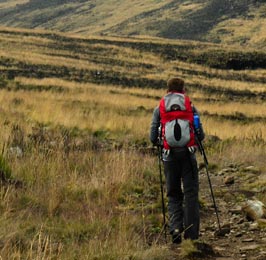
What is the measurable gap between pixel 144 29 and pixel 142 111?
313ft

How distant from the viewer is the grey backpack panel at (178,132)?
596 cm

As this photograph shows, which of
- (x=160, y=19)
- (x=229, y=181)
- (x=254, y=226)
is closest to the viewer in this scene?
(x=254, y=226)

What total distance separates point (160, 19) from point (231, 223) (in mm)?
119123

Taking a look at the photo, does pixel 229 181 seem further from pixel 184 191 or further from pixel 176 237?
pixel 176 237

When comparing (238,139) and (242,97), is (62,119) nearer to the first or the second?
(238,139)

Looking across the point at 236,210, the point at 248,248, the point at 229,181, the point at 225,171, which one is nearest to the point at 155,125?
the point at 248,248

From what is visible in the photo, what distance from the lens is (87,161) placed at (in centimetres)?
895

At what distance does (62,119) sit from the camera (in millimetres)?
15875

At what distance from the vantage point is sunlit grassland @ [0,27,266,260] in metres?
5.36

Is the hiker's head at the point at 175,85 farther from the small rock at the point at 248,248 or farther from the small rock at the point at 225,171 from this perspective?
the small rock at the point at 225,171

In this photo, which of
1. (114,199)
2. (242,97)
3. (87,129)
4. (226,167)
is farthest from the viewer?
(242,97)

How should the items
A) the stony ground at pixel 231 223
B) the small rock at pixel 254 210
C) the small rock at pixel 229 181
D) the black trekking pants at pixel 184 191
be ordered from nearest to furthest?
the stony ground at pixel 231 223 → the black trekking pants at pixel 184 191 → the small rock at pixel 254 210 → the small rock at pixel 229 181

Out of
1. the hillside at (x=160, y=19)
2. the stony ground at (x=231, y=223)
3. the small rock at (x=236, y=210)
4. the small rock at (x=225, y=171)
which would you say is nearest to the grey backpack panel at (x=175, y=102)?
the stony ground at (x=231, y=223)

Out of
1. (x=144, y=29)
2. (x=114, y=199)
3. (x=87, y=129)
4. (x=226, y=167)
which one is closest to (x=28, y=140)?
(x=114, y=199)
